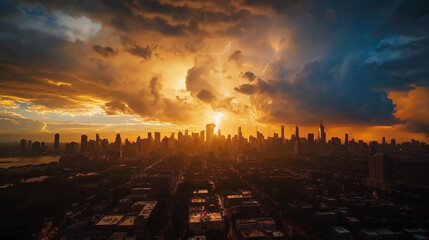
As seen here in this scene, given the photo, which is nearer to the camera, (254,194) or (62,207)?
(62,207)

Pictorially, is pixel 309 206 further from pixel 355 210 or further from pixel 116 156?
pixel 116 156

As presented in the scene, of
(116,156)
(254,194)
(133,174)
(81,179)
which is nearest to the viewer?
(254,194)

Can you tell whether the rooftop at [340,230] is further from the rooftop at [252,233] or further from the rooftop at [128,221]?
the rooftop at [128,221]

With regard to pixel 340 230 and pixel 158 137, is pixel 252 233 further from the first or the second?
pixel 158 137

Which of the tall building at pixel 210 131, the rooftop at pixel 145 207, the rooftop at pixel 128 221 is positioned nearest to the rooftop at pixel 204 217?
the rooftop at pixel 145 207

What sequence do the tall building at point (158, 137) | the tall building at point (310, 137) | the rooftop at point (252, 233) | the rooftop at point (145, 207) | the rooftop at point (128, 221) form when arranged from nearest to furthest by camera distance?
the rooftop at point (252, 233)
the rooftop at point (128, 221)
the rooftop at point (145, 207)
the tall building at point (310, 137)
the tall building at point (158, 137)

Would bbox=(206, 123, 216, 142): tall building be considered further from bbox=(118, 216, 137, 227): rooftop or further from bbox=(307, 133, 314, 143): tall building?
bbox=(118, 216, 137, 227): rooftop

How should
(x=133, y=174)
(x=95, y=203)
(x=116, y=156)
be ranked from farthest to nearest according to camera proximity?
(x=116, y=156) → (x=133, y=174) → (x=95, y=203)

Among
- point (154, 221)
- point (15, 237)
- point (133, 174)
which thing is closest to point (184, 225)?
point (154, 221)

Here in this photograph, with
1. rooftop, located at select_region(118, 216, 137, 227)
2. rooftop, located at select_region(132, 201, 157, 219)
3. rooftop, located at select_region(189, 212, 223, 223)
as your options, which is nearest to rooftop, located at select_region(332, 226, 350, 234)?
rooftop, located at select_region(189, 212, 223, 223)

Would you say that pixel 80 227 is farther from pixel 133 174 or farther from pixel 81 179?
pixel 133 174

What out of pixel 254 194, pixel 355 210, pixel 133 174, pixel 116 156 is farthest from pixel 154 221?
pixel 116 156
